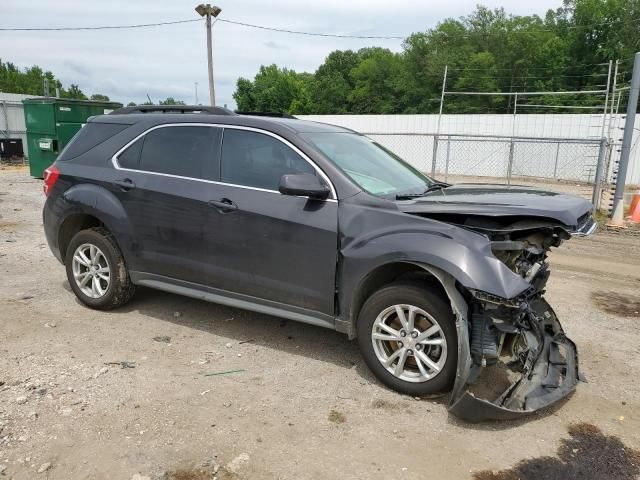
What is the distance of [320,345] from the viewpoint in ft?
14.8

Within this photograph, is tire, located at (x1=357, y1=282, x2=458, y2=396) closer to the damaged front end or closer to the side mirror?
the damaged front end

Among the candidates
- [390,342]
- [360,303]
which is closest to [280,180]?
[360,303]

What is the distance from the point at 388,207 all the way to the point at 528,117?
25239 millimetres

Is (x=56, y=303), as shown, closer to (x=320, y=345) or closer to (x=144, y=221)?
(x=144, y=221)

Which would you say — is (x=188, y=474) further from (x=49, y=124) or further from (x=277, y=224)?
(x=49, y=124)

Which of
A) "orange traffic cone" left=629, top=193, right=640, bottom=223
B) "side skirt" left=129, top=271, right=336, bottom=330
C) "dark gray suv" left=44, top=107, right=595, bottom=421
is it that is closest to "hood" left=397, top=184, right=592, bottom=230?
"dark gray suv" left=44, top=107, right=595, bottom=421

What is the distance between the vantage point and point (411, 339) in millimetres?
3533

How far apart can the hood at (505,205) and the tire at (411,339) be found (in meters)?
0.54

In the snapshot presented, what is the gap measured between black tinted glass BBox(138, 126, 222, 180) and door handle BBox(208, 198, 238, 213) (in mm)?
233

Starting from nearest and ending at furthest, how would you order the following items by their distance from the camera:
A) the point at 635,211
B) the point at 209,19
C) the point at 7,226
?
the point at 7,226 < the point at 635,211 < the point at 209,19

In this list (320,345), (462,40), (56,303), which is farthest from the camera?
(462,40)

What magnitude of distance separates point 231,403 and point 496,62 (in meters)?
56.7

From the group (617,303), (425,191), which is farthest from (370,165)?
(617,303)

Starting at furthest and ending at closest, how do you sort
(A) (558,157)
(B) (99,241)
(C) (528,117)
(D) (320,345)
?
(C) (528,117)
(A) (558,157)
(B) (99,241)
(D) (320,345)
